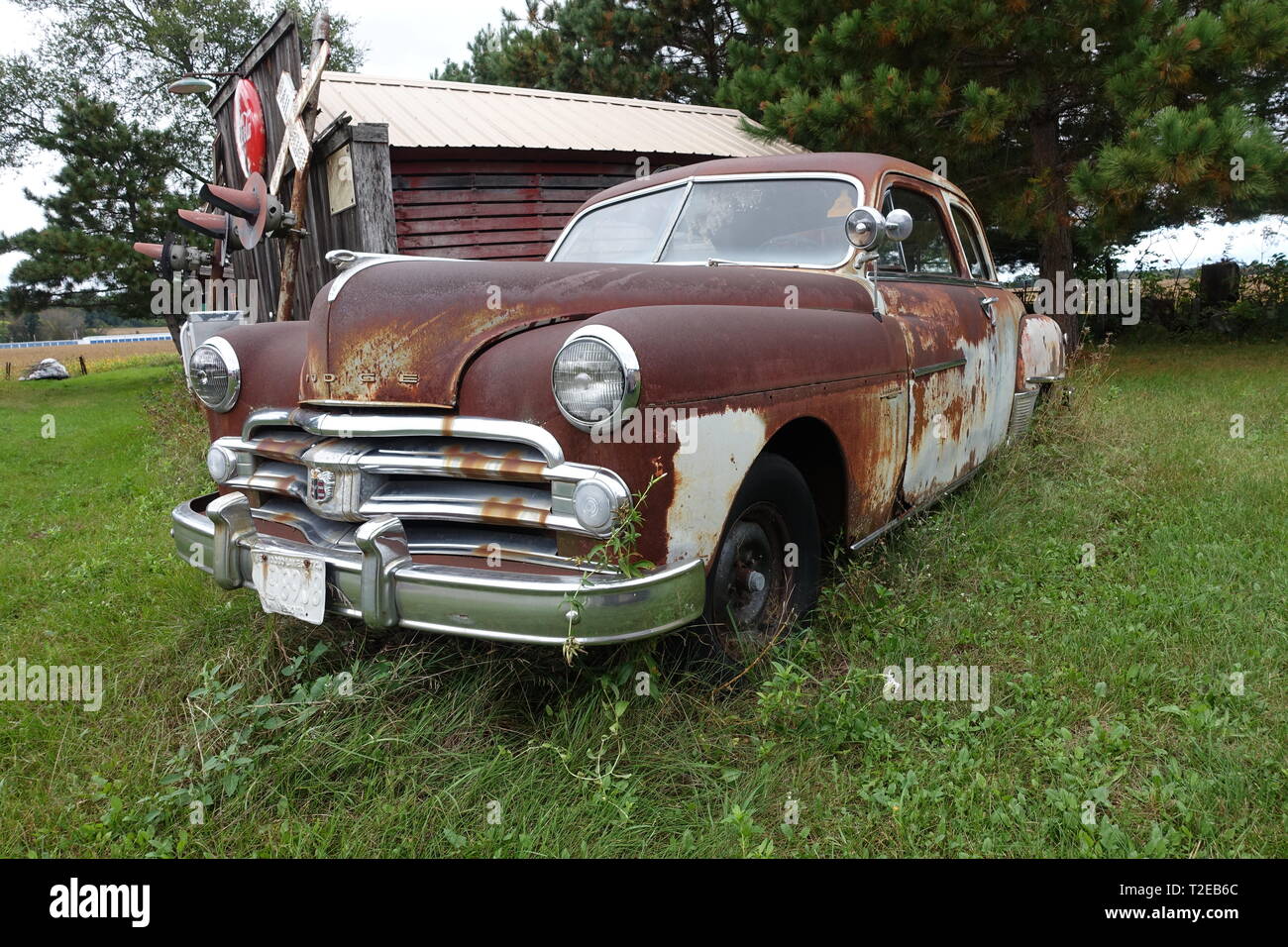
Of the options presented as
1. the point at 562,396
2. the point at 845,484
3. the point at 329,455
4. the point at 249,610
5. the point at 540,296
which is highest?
the point at 540,296

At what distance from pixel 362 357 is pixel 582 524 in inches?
32.8

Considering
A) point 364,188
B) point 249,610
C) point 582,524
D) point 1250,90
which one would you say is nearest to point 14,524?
point 249,610

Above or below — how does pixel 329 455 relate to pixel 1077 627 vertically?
above

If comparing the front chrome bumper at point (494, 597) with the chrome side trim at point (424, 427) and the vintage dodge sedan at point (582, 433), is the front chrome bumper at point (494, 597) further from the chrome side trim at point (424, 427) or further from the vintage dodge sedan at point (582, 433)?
the chrome side trim at point (424, 427)

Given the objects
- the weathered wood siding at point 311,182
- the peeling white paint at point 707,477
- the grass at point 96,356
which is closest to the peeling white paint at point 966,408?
the peeling white paint at point 707,477

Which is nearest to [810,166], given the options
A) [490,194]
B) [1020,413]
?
[1020,413]

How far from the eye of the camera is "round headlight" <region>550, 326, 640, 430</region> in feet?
6.79

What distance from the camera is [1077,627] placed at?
120 inches

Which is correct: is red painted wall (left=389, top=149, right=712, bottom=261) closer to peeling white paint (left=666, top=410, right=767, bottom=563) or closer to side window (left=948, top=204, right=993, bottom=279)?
side window (left=948, top=204, right=993, bottom=279)

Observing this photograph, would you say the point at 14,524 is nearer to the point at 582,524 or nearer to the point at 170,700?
the point at 170,700

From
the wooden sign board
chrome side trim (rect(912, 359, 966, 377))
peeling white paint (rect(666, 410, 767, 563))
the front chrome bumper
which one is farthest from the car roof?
the wooden sign board

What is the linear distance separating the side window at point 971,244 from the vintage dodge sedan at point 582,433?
46.3 inches

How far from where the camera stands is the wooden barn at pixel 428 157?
759cm
